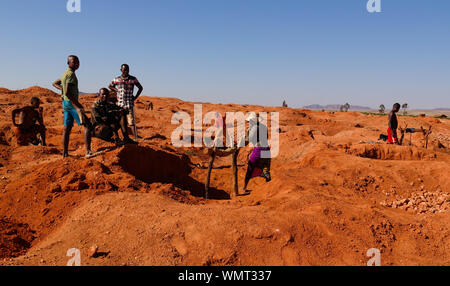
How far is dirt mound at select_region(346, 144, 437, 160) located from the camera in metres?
7.95

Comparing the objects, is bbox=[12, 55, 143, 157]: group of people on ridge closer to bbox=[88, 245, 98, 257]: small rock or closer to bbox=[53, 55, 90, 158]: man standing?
bbox=[53, 55, 90, 158]: man standing

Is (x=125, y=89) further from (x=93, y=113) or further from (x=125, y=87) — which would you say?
(x=93, y=113)

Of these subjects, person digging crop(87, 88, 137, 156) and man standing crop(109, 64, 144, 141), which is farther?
man standing crop(109, 64, 144, 141)

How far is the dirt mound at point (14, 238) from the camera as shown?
2.89m

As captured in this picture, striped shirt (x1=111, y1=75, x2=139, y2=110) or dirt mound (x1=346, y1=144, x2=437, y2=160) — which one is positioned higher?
striped shirt (x1=111, y1=75, x2=139, y2=110)

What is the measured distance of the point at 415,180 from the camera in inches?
231

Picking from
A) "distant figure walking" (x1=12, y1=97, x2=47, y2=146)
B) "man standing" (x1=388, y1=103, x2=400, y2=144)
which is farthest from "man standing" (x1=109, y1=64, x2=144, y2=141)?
"man standing" (x1=388, y1=103, x2=400, y2=144)

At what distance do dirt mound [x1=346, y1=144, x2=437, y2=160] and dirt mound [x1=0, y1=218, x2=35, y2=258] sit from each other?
308 inches

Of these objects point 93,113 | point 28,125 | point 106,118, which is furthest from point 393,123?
point 28,125

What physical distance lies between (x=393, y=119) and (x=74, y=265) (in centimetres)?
876

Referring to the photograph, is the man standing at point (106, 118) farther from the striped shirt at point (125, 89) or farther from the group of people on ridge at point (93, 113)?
the striped shirt at point (125, 89)

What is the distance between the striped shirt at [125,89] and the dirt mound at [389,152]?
6.27 metres

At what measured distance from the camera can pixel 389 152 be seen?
8188 millimetres

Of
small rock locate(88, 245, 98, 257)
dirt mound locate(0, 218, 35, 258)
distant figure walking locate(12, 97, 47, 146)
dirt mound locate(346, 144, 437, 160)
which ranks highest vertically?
distant figure walking locate(12, 97, 47, 146)
